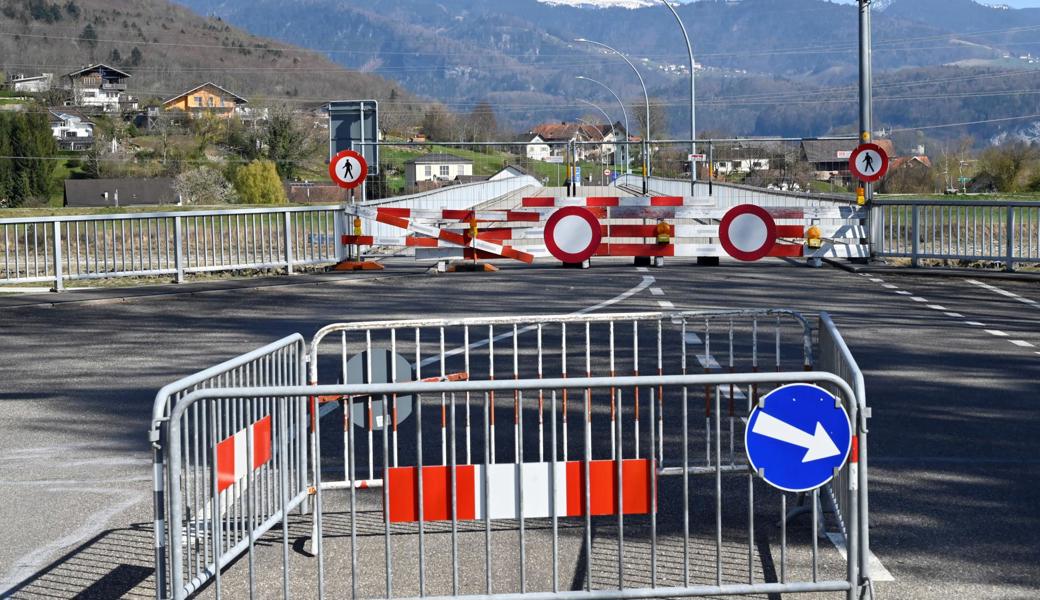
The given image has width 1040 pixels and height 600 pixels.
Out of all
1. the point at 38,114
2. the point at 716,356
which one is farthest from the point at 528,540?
the point at 38,114

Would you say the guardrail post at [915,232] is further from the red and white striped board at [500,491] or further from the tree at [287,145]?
the tree at [287,145]

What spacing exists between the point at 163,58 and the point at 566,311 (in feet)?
566

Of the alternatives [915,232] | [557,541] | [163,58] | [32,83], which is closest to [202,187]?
[32,83]

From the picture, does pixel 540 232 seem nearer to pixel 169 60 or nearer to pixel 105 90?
pixel 105 90

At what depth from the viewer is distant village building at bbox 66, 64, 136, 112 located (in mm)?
132250

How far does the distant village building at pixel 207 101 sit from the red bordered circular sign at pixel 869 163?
363 feet

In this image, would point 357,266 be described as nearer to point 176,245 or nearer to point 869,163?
point 176,245

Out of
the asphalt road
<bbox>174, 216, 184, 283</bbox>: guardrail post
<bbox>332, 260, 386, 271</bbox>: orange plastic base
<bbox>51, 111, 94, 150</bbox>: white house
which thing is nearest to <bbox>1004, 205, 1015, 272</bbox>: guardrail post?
the asphalt road

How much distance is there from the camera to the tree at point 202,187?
104 meters

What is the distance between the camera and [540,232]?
1021 inches

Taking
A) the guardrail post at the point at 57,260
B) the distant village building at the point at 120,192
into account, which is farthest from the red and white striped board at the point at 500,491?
the distant village building at the point at 120,192

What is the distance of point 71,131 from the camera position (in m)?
126

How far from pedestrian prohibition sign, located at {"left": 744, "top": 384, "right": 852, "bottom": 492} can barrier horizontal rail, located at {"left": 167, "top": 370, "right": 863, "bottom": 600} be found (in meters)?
0.08

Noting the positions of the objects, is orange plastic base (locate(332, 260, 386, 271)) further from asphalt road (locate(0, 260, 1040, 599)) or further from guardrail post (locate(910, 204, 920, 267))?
guardrail post (locate(910, 204, 920, 267))
